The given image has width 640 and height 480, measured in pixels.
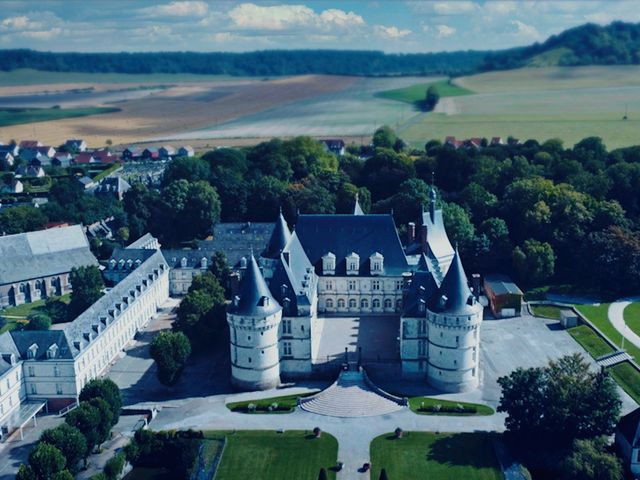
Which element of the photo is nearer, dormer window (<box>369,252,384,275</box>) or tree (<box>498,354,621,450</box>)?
tree (<box>498,354,621,450</box>)

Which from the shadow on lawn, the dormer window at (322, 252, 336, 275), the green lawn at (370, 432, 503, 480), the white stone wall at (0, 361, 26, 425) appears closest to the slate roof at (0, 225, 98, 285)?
the white stone wall at (0, 361, 26, 425)

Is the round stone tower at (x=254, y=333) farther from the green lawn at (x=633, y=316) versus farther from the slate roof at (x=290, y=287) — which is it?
the green lawn at (x=633, y=316)

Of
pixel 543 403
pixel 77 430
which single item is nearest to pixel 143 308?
pixel 77 430

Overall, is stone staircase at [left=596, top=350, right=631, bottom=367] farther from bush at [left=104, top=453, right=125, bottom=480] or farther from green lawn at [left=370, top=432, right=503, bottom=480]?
bush at [left=104, top=453, right=125, bottom=480]

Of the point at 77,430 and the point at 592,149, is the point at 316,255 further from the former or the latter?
the point at 592,149

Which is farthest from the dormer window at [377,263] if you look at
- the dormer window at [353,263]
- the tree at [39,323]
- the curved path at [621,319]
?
the tree at [39,323]
